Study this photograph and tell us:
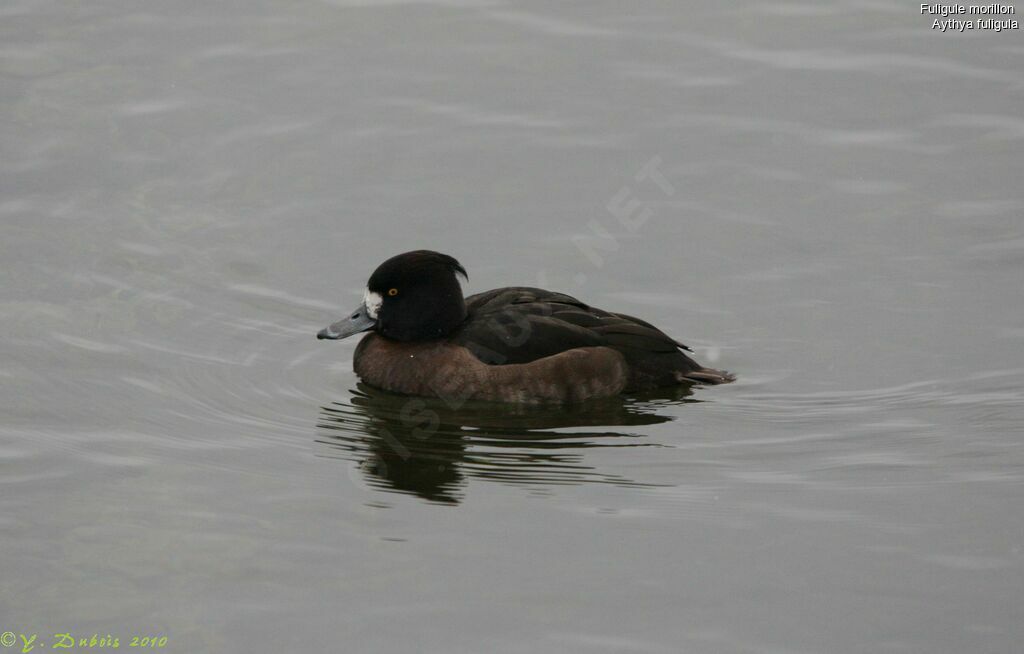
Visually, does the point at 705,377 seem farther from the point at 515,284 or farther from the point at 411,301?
the point at 411,301

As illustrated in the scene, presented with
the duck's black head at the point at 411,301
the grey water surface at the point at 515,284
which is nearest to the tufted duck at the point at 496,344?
the duck's black head at the point at 411,301

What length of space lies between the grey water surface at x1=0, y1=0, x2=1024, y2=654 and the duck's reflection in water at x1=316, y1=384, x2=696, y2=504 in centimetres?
3

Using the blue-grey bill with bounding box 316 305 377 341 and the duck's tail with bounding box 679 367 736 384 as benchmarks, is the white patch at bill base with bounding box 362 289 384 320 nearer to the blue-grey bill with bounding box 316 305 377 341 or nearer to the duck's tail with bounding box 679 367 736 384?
the blue-grey bill with bounding box 316 305 377 341

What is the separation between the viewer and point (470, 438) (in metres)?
8.38

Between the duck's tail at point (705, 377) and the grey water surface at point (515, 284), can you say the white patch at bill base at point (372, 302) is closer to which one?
the grey water surface at point (515, 284)

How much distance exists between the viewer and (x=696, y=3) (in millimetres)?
13852

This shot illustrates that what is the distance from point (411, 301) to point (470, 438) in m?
1.19

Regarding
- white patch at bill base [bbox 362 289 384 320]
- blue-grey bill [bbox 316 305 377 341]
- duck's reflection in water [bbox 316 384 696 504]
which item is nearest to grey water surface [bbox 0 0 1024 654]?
duck's reflection in water [bbox 316 384 696 504]

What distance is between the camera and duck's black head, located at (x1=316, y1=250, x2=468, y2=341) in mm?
9156

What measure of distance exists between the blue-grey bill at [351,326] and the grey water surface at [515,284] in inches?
14.1

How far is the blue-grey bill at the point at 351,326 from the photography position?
9188 millimetres

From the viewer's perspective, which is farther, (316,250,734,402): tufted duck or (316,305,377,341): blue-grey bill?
(316,305,377,341): blue-grey bill

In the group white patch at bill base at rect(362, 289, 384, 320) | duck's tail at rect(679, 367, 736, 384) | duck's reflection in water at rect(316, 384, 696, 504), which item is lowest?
duck's reflection in water at rect(316, 384, 696, 504)

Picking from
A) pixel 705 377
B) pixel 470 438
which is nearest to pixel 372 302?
pixel 470 438
